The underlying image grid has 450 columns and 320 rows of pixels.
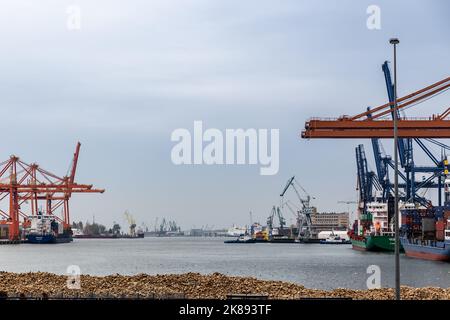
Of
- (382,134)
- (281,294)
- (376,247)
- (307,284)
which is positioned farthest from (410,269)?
(376,247)

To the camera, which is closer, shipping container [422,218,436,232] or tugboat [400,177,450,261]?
tugboat [400,177,450,261]

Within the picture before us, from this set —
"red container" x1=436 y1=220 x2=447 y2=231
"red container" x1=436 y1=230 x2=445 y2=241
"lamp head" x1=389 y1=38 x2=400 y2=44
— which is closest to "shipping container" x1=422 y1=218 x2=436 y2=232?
"red container" x1=436 y1=220 x2=447 y2=231

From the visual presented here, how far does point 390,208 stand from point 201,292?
102211 millimetres

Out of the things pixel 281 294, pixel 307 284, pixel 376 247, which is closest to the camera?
pixel 281 294

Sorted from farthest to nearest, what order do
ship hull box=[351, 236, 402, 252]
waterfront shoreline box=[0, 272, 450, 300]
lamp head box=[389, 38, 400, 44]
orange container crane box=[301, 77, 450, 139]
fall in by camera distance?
ship hull box=[351, 236, 402, 252] < orange container crane box=[301, 77, 450, 139] < waterfront shoreline box=[0, 272, 450, 300] < lamp head box=[389, 38, 400, 44]

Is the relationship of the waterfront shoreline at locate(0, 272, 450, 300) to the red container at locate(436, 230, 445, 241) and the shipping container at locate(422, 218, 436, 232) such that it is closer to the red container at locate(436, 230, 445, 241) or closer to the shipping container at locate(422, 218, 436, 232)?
the red container at locate(436, 230, 445, 241)

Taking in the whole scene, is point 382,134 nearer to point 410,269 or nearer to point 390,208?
point 410,269

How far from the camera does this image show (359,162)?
6348 inches

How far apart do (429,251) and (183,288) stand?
65675 mm

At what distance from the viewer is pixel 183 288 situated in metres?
32.6

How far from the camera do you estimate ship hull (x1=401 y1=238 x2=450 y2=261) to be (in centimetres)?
8568

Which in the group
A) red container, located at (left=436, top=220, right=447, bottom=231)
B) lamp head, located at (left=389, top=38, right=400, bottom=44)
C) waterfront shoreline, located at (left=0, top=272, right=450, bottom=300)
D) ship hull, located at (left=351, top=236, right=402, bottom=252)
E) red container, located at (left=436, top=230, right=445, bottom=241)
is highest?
lamp head, located at (left=389, top=38, right=400, bottom=44)

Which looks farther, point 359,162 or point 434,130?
point 359,162

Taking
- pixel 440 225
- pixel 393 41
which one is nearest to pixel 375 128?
pixel 440 225
